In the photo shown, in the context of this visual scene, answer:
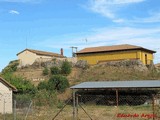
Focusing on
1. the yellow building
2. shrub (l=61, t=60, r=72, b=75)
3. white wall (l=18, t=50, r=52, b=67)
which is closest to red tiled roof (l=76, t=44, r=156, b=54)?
the yellow building

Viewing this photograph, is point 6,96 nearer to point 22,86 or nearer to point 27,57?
point 22,86

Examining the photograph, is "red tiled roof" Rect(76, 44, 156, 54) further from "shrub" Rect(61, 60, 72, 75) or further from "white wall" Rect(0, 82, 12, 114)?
"white wall" Rect(0, 82, 12, 114)

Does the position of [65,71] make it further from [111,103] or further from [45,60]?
[111,103]

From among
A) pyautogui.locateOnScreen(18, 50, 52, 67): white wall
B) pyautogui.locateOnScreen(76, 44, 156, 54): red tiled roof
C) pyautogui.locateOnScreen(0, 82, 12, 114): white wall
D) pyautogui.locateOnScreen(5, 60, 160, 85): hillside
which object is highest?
pyautogui.locateOnScreen(76, 44, 156, 54): red tiled roof

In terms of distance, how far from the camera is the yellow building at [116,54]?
168 feet

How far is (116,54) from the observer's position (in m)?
52.8

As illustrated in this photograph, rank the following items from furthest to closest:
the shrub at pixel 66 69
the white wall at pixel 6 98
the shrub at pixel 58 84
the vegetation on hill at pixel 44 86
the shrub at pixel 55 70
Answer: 1. the shrub at pixel 55 70
2. the shrub at pixel 66 69
3. the shrub at pixel 58 84
4. the vegetation on hill at pixel 44 86
5. the white wall at pixel 6 98

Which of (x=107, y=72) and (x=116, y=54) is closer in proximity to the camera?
(x=107, y=72)

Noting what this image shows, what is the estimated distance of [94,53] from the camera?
54.2 metres

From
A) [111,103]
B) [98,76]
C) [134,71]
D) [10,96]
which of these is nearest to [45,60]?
[98,76]

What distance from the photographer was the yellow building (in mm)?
51312

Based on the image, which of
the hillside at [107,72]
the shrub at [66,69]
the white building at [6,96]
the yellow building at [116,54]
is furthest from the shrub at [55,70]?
the white building at [6,96]

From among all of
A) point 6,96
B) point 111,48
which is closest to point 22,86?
point 6,96

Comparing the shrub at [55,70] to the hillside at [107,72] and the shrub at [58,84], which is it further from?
the shrub at [58,84]
